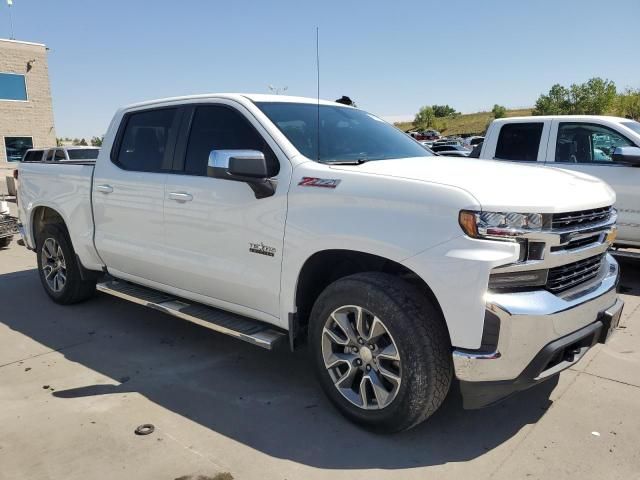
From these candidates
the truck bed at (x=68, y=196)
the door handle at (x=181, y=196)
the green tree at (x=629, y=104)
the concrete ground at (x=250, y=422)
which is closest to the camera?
the concrete ground at (x=250, y=422)

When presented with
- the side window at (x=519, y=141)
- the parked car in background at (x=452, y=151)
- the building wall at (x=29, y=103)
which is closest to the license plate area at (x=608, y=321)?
the side window at (x=519, y=141)

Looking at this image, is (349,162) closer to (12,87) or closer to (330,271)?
(330,271)

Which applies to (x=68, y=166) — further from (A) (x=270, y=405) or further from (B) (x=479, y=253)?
(B) (x=479, y=253)

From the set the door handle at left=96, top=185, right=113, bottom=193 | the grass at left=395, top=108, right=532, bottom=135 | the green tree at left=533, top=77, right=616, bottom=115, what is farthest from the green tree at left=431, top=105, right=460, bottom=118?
the door handle at left=96, top=185, right=113, bottom=193

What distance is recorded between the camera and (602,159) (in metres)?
6.49

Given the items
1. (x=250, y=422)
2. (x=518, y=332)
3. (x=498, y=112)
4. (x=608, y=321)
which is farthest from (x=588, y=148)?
(x=498, y=112)

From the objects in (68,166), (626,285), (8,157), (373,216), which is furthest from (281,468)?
(8,157)

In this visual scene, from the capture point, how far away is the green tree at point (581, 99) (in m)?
61.1

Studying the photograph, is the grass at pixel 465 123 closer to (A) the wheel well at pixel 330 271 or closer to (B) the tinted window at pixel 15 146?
(B) the tinted window at pixel 15 146

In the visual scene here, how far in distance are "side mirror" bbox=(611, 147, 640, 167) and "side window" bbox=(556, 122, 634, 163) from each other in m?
0.30

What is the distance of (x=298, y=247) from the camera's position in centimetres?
326

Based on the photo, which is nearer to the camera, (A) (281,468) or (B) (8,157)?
(A) (281,468)

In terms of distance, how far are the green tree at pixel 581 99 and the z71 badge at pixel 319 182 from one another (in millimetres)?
64504

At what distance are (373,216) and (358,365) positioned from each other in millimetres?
900
